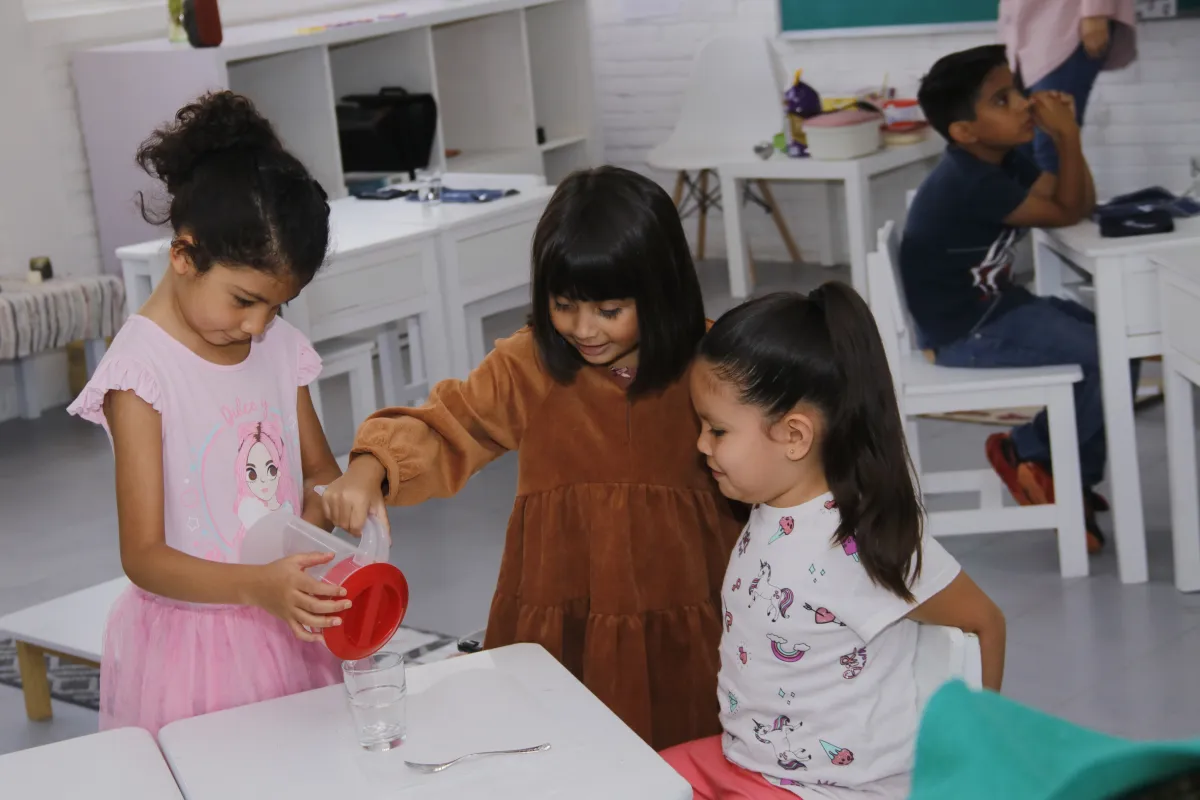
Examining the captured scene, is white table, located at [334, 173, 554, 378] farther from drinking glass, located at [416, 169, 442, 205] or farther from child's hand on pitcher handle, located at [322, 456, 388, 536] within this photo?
child's hand on pitcher handle, located at [322, 456, 388, 536]

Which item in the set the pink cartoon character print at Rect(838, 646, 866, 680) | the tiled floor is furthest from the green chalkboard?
the pink cartoon character print at Rect(838, 646, 866, 680)

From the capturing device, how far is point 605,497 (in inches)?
73.6

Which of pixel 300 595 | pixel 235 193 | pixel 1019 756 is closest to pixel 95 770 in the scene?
pixel 300 595

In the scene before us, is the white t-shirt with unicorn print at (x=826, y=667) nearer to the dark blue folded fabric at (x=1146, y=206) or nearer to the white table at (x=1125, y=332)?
the white table at (x=1125, y=332)

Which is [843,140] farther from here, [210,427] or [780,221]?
[210,427]

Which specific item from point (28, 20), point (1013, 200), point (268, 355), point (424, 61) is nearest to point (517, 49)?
point (424, 61)

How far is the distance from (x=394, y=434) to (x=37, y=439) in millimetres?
3508

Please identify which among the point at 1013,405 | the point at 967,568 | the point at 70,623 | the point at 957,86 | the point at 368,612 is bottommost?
the point at 967,568

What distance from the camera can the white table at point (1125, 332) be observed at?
299 centimetres

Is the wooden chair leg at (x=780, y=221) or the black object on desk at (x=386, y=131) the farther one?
the wooden chair leg at (x=780, y=221)

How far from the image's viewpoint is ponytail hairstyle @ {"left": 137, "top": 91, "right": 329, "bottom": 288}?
1.60m

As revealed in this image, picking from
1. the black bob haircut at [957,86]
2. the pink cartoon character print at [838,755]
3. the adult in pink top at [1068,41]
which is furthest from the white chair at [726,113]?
the pink cartoon character print at [838,755]

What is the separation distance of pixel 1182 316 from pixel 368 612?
6.64ft

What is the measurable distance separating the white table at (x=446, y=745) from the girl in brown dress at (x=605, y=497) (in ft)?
1.13
